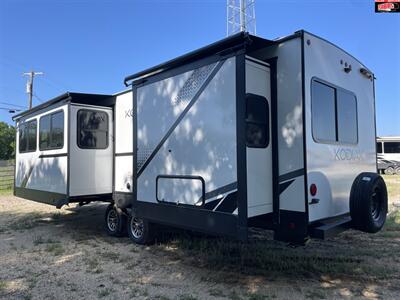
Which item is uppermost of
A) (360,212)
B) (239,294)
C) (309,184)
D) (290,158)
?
(290,158)

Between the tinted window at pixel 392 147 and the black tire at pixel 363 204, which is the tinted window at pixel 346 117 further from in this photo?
the tinted window at pixel 392 147

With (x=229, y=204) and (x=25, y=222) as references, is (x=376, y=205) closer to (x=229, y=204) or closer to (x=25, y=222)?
(x=229, y=204)

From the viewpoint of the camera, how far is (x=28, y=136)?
9.38m

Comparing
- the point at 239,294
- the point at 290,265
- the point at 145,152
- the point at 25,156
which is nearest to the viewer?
the point at 239,294

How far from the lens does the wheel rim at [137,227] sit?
6.70 meters

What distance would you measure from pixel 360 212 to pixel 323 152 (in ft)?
2.93

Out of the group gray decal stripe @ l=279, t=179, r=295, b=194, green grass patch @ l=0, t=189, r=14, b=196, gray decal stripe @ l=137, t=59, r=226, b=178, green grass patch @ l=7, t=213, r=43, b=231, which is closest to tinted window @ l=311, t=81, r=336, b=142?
gray decal stripe @ l=279, t=179, r=295, b=194

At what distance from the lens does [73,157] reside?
733cm

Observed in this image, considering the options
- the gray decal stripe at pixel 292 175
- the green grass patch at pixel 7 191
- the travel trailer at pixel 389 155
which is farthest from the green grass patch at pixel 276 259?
the travel trailer at pixel 389 155

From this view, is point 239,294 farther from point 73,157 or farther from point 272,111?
point 73,157

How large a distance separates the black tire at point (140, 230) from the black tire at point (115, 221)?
0.21m

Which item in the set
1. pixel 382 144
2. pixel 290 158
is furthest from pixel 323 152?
pixel 382 144

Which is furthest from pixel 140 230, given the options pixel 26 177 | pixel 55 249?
pixel 26 177

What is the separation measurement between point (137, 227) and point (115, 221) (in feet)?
2.73
